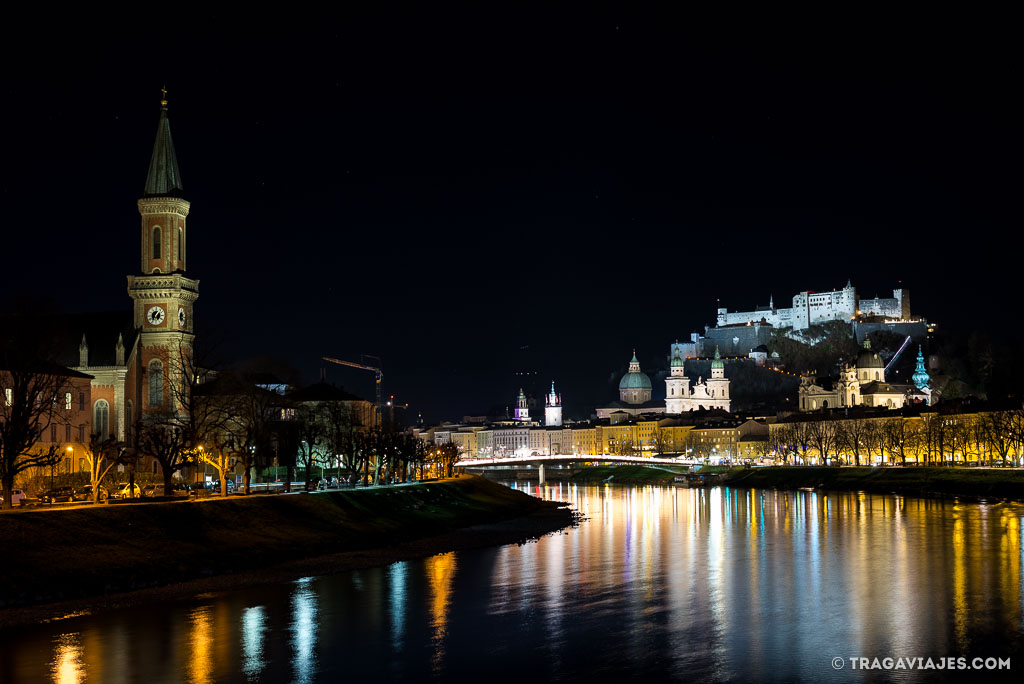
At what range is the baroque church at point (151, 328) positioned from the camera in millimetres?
70125

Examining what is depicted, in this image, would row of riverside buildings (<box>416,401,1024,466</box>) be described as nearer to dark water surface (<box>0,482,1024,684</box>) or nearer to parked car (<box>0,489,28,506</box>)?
dark water surface (<box>0,482,1024,684</box>)

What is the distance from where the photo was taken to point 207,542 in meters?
44.1

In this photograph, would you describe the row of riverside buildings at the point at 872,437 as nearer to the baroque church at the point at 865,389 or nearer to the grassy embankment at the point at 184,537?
the baroque church at the point at 865,389

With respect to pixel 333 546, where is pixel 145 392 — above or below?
above

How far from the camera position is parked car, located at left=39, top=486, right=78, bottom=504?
1854 inches

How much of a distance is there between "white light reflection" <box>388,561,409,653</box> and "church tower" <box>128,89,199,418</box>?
99.1ft

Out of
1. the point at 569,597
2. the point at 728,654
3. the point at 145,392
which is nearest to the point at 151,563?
the point at 569,597

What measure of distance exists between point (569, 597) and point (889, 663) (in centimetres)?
1281

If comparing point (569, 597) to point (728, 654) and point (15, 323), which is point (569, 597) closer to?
point (728, 654)

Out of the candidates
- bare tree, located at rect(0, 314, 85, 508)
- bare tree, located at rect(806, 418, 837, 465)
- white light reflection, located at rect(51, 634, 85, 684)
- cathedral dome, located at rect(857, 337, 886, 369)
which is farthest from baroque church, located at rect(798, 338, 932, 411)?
white light reflection, located at rect(51, 634, 85, 684)

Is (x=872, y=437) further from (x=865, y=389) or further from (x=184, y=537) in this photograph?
(x=184, y=537)

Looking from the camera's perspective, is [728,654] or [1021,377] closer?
[728,654]

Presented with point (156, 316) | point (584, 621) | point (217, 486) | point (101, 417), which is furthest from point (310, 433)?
point (584, 621)

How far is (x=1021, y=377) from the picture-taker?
465ft
